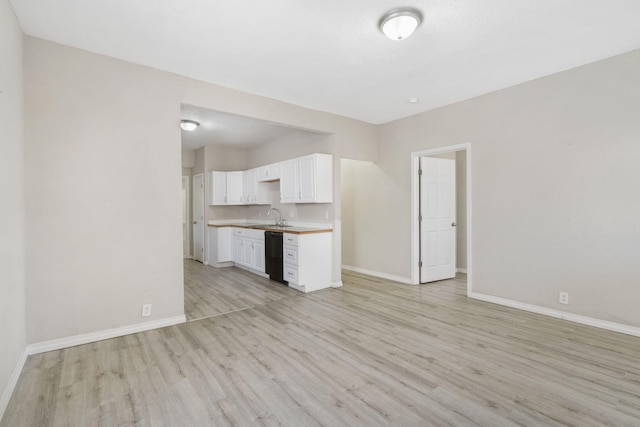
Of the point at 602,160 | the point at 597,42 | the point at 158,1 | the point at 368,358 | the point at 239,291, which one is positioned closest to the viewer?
the point at 158,1

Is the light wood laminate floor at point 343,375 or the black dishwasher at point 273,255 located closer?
the light wood laminate floor at point 343,375

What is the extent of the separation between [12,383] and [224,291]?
2601 millimetres

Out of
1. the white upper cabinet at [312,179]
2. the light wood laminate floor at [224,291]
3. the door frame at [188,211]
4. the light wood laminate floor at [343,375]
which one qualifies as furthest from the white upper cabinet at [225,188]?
the light wood laminate floor at [343,375]

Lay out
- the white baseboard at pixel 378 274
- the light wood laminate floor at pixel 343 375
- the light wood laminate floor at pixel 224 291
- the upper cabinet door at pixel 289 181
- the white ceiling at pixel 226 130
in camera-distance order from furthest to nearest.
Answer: the upper cabinet door at pixel 289 181 < the white baseboard at pixel 378 274 < the white ceiling at pixel 226 130 < the light wood laminate floor at pixel 224 291 < the light wood laminate floor at pixel 343 375

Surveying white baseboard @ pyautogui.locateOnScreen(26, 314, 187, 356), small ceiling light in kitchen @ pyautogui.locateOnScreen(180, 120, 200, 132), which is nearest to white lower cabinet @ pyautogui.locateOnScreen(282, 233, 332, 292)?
white baseboard @ pyautogui.locateOnScreen(26, 314, 187, 356)

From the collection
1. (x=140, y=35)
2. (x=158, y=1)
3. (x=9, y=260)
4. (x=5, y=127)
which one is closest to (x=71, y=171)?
(x=5, y=127)

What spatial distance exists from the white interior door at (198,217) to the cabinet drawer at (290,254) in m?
3.09

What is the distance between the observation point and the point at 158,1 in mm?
2189

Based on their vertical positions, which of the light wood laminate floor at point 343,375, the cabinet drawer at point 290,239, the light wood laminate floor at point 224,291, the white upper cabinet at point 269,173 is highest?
the white upper cabinet at point 269,173

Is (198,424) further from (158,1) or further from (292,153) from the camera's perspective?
(292,153)

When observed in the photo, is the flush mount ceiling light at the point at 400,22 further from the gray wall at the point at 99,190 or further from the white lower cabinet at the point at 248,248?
the white lower cabinet at the point at 248,248

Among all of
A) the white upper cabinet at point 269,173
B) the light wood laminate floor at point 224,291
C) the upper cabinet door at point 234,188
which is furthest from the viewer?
the upper cabinet door at point 234,188

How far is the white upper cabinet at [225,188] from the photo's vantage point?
6703mm

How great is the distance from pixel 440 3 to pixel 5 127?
315 cm
